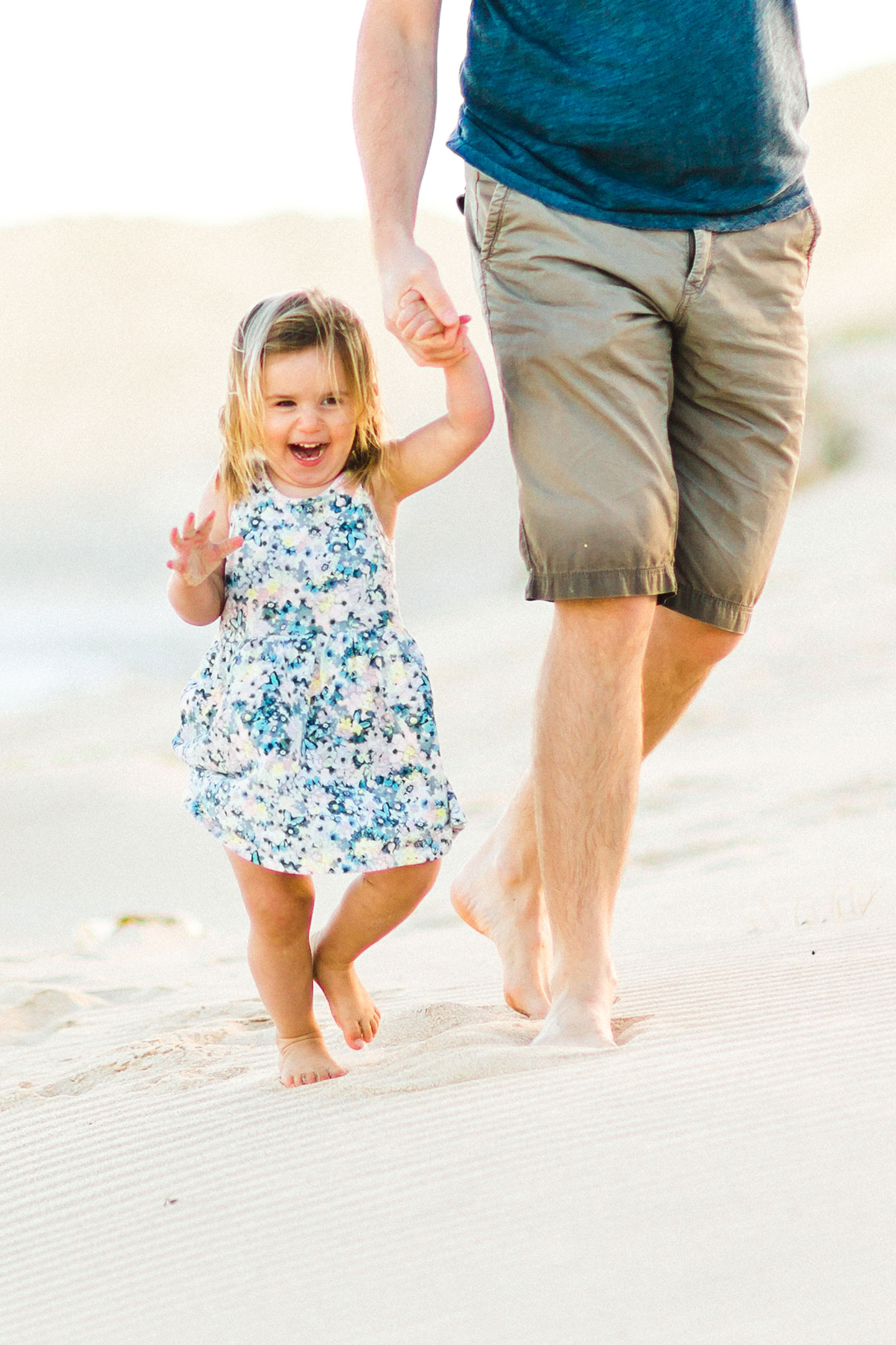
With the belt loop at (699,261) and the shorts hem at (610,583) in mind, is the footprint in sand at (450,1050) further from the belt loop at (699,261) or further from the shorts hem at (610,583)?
the belt loop at (699,261)

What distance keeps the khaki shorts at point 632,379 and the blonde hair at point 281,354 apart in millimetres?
266

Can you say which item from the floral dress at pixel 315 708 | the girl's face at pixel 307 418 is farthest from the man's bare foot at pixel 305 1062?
the girl's face at pixel 307 418

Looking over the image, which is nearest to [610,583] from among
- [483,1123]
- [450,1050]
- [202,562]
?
[202,562]

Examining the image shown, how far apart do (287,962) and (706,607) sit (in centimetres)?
111

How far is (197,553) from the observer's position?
2.92 metres

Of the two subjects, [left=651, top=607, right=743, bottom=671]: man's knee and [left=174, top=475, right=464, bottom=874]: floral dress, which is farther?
[left=651, top=607, right=743, bottom=671]: man's knee

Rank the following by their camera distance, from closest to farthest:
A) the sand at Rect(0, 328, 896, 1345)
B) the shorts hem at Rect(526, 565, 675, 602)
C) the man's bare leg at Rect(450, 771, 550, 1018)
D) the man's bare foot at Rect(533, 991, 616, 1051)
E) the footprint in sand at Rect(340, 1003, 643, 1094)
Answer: the sand at Rect(0, 328, 896, 1345) < the footprint in sand at Rect(340, 1003, 643, 1094) < the man's bare foot at Rect(533, 991, 616, 1051) < the shorts hem at Rect(526, 565, 675, 602) < the man's bare leg at Rect(450, 771, 550, 1018)

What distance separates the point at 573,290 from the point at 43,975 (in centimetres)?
343

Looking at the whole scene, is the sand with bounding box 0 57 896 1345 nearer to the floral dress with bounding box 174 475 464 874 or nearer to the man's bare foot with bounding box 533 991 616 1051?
the man's bare foot with bounding box 533 991 616 1051

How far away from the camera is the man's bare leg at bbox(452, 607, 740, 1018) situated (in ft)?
11.0

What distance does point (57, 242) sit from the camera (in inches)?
2426

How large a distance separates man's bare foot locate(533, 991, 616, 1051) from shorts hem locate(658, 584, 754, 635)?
2.77 ft

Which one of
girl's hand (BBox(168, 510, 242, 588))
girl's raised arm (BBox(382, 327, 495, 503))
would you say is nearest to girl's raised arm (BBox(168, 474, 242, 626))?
girl's hand (BBox(168, 510, 242, 588))

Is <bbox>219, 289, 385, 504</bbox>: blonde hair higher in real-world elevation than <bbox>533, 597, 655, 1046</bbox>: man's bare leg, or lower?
higher
